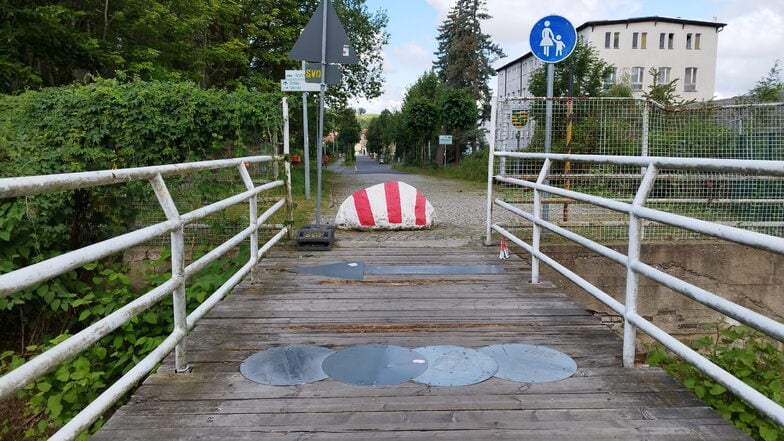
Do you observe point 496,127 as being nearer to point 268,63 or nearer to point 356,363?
point 356,363

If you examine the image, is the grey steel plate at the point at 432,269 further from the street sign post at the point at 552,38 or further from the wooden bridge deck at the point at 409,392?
the street sign post at the point at 552,38

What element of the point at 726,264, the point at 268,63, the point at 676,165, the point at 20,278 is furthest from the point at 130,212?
the point at 268,63

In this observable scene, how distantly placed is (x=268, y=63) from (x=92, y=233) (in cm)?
1674

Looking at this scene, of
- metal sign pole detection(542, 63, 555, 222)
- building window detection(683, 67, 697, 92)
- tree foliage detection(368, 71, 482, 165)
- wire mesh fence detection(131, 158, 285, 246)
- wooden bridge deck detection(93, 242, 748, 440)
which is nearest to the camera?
wooden bridge deck detection(93, 242, 748, 440)

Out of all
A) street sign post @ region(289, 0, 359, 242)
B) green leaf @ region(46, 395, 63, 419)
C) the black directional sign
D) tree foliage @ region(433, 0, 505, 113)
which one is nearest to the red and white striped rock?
street sign post @ region(289, 0, 359, 242)

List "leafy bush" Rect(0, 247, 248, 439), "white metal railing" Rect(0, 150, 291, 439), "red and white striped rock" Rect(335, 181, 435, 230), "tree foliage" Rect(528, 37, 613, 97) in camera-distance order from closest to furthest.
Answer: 1. "white metal railing" Rect(0, 150, 291, 439)
2. "leafy bush" Rect(0, 247, 248, 439)
3. "red and white striped rock" Rect(335, 181, 435, 230)
4. "tree foliage" Rect(528, 37, 613, 97)

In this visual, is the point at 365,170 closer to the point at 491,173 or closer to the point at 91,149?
the point at 491,173

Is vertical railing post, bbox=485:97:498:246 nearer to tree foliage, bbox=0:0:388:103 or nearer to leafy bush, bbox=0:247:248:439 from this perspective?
leafy bush, bbox=0:247:248:439

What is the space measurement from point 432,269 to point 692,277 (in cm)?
361

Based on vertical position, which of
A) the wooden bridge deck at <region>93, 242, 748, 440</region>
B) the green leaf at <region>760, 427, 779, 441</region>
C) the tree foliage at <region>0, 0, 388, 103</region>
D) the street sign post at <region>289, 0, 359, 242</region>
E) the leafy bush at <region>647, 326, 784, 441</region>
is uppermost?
the tree foliage at <region>0, 0, 388, 103</region>

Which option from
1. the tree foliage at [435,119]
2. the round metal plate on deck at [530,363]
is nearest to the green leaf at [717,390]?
the round metal plate on deck at [530,363]

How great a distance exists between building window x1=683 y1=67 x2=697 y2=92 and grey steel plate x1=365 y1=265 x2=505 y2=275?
54.6 meters

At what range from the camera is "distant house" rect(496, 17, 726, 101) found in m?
49.9

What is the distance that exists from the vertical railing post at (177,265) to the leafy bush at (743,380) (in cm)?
283
